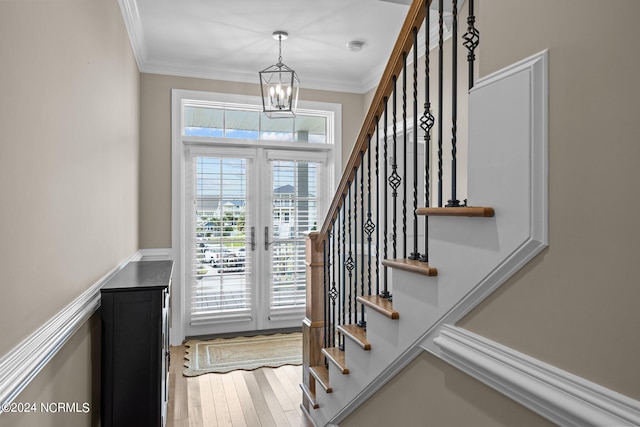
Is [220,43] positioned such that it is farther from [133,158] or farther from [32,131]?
[32,131]

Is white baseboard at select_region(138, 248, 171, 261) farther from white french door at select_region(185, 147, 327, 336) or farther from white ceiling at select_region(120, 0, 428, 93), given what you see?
white ceiling at select_region(120, 0, 428, 93)

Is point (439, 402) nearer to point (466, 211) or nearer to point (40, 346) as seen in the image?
point (466, 211)

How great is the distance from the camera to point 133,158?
358cm

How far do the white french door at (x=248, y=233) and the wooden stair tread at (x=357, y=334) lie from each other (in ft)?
7.51

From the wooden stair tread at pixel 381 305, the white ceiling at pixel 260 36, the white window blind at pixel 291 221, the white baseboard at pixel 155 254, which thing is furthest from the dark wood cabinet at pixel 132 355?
the white window blind at pixel 291 221

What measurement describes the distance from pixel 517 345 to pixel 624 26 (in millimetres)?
715

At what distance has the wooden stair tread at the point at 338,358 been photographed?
201 centimetres

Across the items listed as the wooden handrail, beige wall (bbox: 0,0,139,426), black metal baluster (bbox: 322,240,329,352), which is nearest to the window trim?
beige wall (bbox: 0,0,139,426)

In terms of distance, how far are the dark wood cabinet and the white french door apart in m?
2.44

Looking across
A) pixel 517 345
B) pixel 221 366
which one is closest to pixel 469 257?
pixel 517 345

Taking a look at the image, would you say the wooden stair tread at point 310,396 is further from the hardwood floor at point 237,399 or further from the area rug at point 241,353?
the area rug at point 241,353

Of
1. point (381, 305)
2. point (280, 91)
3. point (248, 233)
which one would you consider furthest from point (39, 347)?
point (248, 233)

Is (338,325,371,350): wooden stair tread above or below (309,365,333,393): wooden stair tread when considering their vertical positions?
above

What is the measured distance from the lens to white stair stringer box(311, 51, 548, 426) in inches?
38.4
